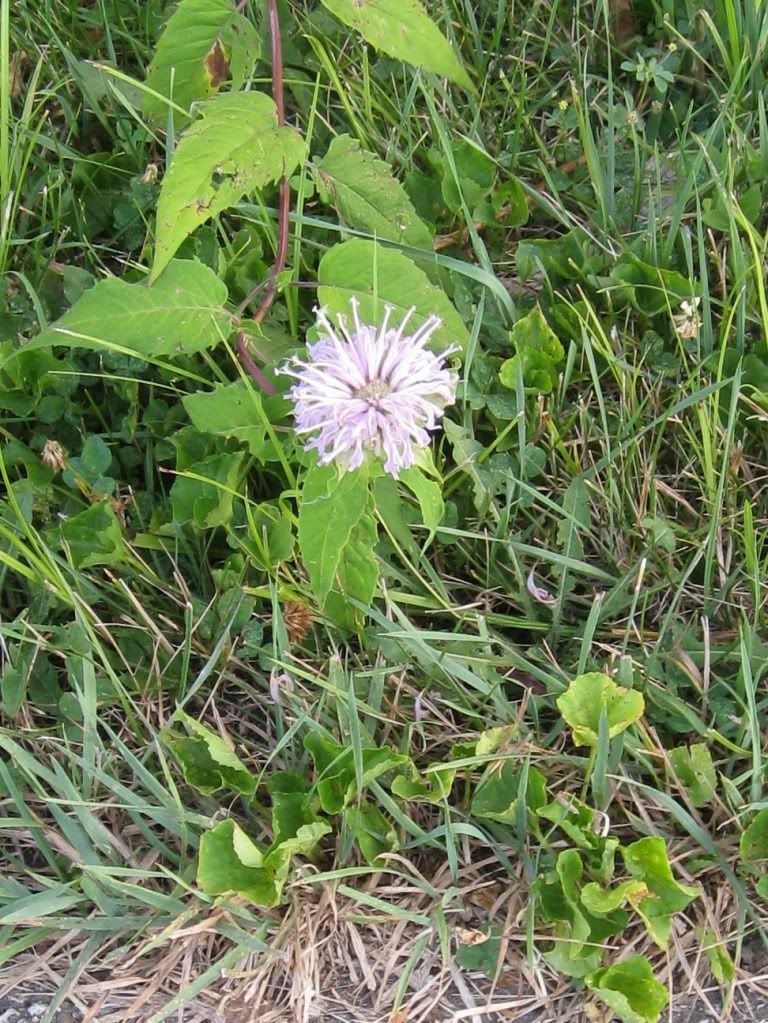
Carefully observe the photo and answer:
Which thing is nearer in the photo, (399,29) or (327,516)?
(327,516)

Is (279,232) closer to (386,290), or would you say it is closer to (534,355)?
(386,290)

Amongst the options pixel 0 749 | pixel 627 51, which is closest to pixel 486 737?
pixel 0 749

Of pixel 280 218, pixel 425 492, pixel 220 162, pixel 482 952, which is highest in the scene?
pixel 220 162

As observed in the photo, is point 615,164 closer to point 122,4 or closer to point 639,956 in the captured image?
point 122,4

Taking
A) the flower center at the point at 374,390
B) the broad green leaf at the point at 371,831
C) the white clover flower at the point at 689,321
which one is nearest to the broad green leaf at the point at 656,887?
the broad green leaf at the point at 371,831

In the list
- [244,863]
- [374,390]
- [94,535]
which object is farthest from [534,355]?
Result: [244,863]

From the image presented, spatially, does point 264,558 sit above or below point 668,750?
above

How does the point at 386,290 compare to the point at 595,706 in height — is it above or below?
above
